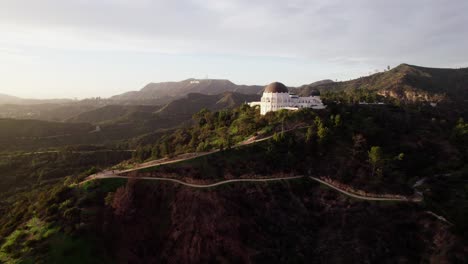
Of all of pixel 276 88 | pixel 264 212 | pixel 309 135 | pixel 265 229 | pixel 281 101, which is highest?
pixel 276 88

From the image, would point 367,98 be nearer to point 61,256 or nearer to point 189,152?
point 189,152

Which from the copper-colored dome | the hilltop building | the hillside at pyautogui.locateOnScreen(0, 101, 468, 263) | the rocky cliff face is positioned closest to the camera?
the hillside at pyautogui.locateOnScreen(0, 101, 468, 263)

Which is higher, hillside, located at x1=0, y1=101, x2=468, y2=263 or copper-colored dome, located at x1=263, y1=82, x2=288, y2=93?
copper-colored dome, located at x1=263, y1=82, x2=288, y2=93

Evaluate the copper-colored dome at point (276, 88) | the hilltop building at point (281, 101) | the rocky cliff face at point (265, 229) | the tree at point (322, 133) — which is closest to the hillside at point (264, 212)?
the rocky cliff face at point (265, 229)

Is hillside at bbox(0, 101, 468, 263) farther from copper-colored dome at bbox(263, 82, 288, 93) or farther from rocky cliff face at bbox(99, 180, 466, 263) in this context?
copper-colored dome at bbox(263, 82, 288, 93)

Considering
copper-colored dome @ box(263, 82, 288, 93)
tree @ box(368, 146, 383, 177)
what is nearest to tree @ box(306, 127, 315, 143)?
tree @ box(368, 146, 383, 177)

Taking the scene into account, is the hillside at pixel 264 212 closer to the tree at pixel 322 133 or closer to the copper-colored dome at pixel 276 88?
the tree at pixel 322 133

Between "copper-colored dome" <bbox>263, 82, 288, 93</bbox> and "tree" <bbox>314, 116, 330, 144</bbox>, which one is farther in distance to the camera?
"copper-colored dome" <bbox>263, 82, 288, 93</bbox>

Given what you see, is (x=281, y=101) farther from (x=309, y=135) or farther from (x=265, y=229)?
(x=265, y=229)

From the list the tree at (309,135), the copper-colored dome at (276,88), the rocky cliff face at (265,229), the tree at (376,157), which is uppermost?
the copper-colored dome at (276,88)

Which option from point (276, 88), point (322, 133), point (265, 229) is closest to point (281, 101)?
point (276, 88)
